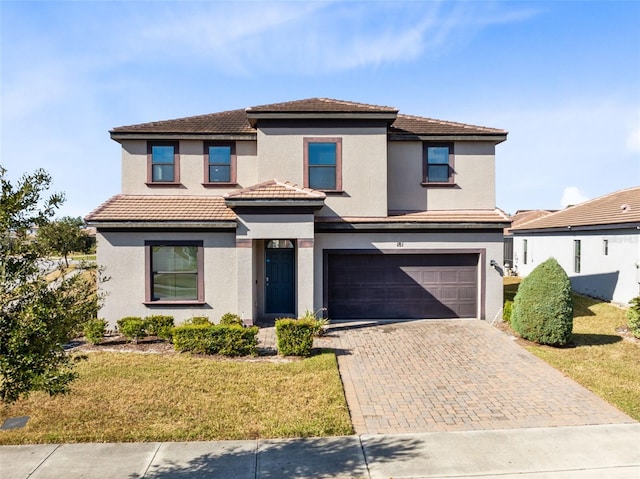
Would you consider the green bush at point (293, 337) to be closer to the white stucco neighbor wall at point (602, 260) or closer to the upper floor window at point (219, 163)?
the upper floor window at point (219, 163)

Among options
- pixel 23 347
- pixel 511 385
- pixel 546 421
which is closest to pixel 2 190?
pixel 23 347

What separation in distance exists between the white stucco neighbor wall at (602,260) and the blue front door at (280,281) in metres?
12.8

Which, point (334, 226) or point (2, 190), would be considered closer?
point (2, 190)

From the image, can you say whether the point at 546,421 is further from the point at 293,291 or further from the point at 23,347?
the point at 293,291

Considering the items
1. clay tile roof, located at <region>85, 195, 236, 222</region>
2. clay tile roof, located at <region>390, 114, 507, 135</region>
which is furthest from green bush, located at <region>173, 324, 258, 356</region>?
clay tile roof, located at <region>390, 114, 507, 135</region>

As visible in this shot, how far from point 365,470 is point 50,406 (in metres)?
5.84

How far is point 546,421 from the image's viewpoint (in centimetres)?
671

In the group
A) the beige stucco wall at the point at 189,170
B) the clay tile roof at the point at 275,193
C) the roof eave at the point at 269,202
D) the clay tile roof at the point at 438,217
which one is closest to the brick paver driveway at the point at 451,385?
the clay tile roof at the point at 438,217

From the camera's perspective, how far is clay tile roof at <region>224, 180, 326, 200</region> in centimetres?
1216

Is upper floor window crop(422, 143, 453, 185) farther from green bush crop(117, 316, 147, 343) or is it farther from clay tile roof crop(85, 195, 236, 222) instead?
green bush crop(117, 316, 147, 343)

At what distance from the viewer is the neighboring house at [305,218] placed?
1263 centimetres

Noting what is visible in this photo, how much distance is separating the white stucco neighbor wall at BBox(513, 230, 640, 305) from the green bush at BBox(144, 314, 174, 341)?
1647 cm

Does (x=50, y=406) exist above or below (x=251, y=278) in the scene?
below

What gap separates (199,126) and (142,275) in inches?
226
